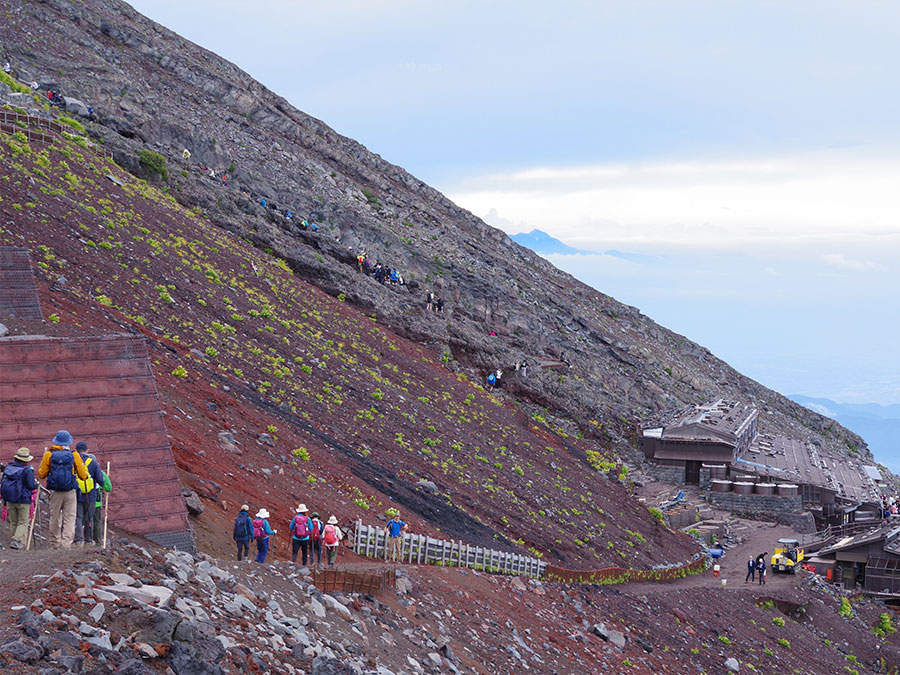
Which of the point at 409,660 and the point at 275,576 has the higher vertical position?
the point at 275,576

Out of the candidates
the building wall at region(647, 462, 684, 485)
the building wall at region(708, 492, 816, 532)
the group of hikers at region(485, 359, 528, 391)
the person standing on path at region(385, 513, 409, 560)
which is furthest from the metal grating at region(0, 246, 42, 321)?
the building wall at region(647, 462, 684, 485)

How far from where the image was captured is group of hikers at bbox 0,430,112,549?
41.8ft

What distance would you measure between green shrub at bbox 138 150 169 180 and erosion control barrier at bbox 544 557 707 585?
32.1m

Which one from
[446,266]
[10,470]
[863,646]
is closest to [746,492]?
[863,646]

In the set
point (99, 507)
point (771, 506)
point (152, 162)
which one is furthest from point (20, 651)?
point (771, 506)

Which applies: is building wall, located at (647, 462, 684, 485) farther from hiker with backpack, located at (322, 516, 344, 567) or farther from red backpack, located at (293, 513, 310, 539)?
red backpack, located at (293, 513, 310, 539)

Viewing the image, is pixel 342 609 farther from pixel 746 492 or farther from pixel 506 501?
pixel 746 492

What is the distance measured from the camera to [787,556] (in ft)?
135

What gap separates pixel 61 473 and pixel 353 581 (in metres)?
5.99

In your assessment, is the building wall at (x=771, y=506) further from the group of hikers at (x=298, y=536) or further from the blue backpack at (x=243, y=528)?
the blue backpack at (x=243, y=528)

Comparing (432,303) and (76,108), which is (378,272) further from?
(76,108)

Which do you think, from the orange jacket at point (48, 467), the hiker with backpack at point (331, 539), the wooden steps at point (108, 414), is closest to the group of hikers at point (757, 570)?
the hiker with backpack at point (331, 539)

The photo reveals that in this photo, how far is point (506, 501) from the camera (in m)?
33.9

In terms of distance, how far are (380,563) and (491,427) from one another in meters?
21.9
